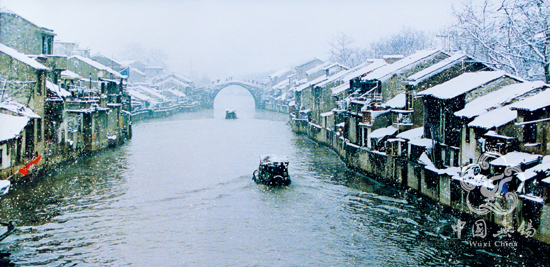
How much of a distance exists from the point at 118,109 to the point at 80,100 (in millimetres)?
9892

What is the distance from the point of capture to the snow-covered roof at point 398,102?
26172 millimetres

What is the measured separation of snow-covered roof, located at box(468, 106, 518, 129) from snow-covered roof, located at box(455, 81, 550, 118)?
0.31 m

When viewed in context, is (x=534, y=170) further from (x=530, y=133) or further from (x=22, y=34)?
(x=22, y=34)

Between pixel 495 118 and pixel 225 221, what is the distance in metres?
10.5

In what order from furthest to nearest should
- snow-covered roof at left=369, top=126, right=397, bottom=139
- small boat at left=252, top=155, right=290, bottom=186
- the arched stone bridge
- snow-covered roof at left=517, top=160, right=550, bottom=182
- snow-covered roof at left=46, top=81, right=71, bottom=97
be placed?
the arched stone bridge < snow-covered roof at left=46, top=81, right=71, bottom=97 < snow-covered roof at left=369, top=126, right=397, bottom=139 < small boat at left=252, top=155, right=290, bottom=186 < snow-covered roof at left=517, top=160, right=550, bottom=182

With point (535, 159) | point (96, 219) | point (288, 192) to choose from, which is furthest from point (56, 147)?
point (535, 159)

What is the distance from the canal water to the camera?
15.3 m

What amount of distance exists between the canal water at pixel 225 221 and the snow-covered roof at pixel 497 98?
401 centimetres

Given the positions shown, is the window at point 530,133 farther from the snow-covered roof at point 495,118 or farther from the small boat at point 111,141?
the small boat at point 111,141

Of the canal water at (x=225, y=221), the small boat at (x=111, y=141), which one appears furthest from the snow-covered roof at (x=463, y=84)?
the small boat at (x=111, y=141)

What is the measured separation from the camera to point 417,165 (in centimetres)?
2219

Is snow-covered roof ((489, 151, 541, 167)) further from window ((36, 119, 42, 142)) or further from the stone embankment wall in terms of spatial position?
window ((36, 119, 42, 142))

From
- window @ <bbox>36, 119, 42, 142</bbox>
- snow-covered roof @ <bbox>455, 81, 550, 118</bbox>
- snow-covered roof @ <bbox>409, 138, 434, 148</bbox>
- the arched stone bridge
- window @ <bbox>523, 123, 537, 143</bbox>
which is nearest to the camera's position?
window @ <bbox>523, 123, 537, 143</bbox>

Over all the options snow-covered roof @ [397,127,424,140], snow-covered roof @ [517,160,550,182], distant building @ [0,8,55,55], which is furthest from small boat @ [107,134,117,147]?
snow-covered roof @ [517,160,550,182]
